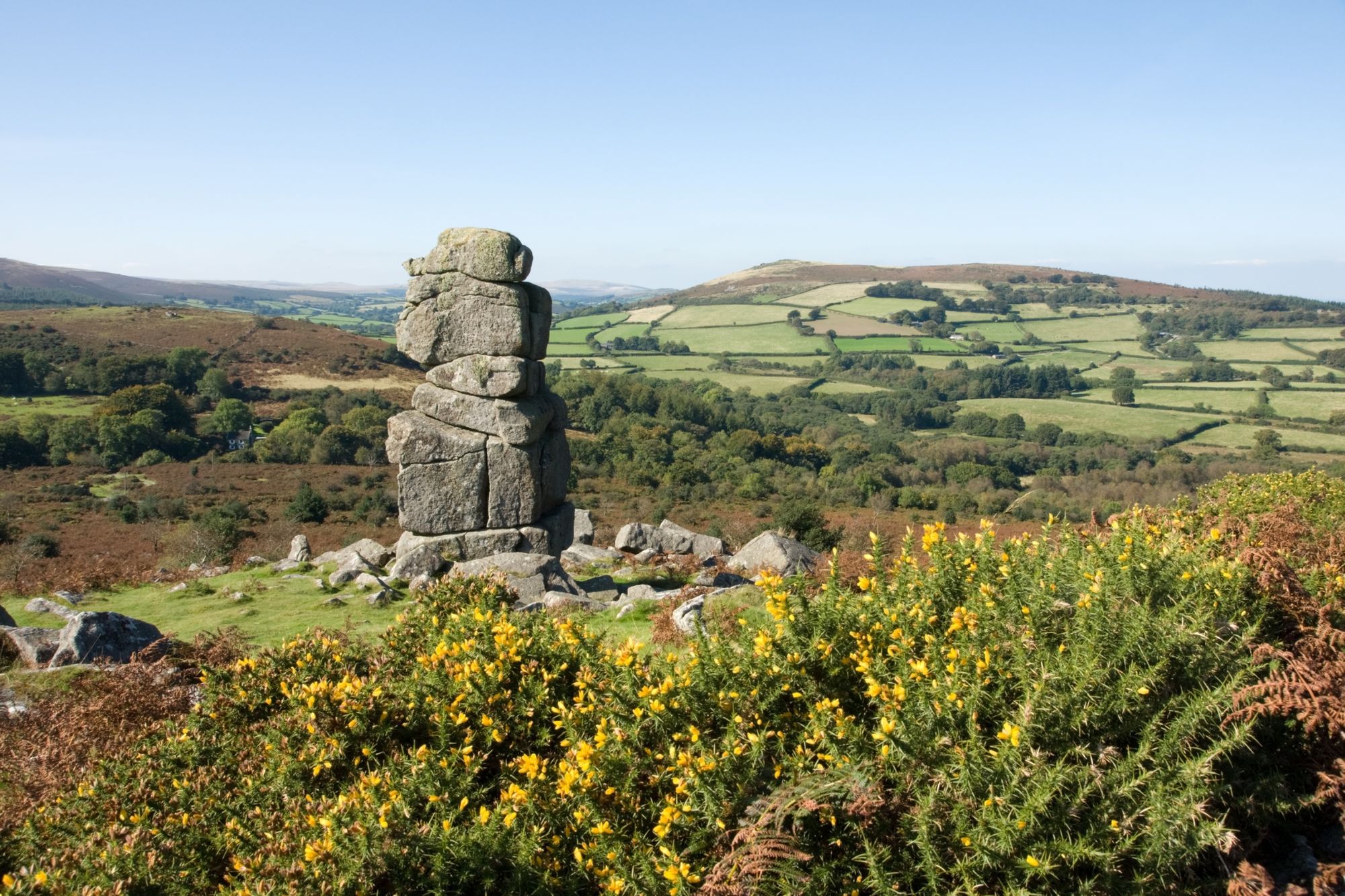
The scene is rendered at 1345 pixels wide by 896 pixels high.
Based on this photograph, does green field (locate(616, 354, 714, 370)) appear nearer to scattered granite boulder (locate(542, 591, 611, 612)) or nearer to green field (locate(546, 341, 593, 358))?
green field (locate(546, 341, 593, 358))

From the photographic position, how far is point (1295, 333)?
3637 inches

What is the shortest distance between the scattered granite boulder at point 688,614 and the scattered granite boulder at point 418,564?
6.60 meters

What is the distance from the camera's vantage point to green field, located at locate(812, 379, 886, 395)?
3206 inches

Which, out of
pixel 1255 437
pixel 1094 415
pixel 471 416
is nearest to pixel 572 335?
pixel 1094 415

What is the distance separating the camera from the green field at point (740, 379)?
84.1 meters

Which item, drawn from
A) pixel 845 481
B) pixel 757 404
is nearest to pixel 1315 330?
pixel 757 404

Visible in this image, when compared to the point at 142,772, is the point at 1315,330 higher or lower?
higher

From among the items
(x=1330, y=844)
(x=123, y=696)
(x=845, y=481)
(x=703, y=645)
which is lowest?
(x=845, y=481)

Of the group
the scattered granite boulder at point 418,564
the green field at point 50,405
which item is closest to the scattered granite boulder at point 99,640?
the scattered granite boulder at point 418,564

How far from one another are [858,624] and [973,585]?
3.44 ft

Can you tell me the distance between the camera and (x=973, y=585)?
607 centimetres

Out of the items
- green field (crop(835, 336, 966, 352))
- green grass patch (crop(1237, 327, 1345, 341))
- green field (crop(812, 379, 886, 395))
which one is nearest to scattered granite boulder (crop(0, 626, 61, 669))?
green field (crop(812, 379, 886, 395))

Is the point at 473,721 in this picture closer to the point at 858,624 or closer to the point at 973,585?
the point at 858,624

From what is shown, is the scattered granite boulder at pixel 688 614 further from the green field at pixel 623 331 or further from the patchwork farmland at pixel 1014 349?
the green field at pixel 623 331
